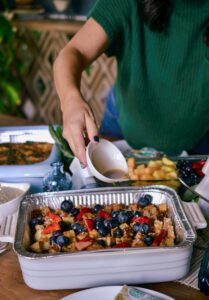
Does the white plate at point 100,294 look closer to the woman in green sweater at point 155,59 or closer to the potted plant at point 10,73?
the woman in green sweater at point 155,59

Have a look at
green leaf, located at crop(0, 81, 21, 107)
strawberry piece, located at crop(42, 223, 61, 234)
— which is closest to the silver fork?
strawberry piece, located at crop(42, 223, 61, 234)

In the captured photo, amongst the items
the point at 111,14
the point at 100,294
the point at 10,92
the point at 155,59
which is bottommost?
the point at 10,92

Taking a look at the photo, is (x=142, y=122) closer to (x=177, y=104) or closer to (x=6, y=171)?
(x=177, y=104)

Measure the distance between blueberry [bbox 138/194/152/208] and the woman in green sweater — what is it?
395 millimetres

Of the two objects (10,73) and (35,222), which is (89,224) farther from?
(10,73)

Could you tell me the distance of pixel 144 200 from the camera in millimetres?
1086

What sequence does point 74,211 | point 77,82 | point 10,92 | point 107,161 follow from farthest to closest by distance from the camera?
point 10,92 → point 77,82 → point 107,161 → point 74,211

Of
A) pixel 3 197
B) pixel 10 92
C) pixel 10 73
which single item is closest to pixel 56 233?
pixel 3 197

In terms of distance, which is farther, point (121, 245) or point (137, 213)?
point (137, 213)

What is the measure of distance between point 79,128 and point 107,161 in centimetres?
16

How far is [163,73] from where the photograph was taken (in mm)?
1519

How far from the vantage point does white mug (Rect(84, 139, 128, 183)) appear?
3.87 ft

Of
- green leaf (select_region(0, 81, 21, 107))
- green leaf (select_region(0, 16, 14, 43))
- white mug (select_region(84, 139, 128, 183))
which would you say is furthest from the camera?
green leaf (select_region(0, 81, 21, 107))

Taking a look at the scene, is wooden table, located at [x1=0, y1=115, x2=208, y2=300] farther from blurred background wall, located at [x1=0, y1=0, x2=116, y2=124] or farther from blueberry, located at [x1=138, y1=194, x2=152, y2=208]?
blurred background wall, located at [x1=0, y1=0, x2=116, y2=124]
